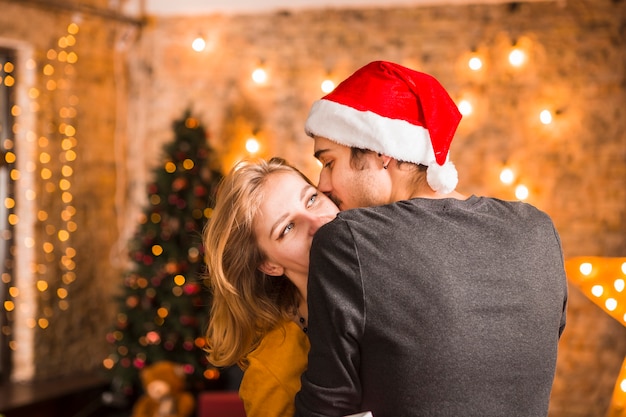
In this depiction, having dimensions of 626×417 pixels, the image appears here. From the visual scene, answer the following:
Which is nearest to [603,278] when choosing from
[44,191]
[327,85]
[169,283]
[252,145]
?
[327,85]

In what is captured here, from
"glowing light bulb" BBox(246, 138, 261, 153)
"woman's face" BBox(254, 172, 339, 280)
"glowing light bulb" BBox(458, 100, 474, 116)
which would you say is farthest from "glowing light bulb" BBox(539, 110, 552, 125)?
"woman's face" BBox(254, 172, 339, 280)

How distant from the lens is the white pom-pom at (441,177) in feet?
5.82

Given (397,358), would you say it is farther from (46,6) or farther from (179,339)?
(46,6)

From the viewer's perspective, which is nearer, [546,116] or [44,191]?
[546,116]

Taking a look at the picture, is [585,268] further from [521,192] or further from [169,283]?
[169,283]

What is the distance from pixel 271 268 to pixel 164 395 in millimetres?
3160

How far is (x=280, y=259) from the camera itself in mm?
1937

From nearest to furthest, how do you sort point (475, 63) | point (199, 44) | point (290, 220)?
point (290, 220) → point (475, 63) → point (199, 44)

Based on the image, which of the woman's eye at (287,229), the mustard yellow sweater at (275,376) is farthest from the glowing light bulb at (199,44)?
the mustard yellow sweater at (275,376)

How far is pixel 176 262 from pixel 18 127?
4.98 feet

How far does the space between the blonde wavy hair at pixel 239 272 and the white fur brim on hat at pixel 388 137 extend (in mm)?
219

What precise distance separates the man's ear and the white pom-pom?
0.47m

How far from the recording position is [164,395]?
4.83 metres

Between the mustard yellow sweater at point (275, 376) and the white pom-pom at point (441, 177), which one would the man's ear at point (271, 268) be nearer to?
the mustard yellow sweater at point (275, 376)
